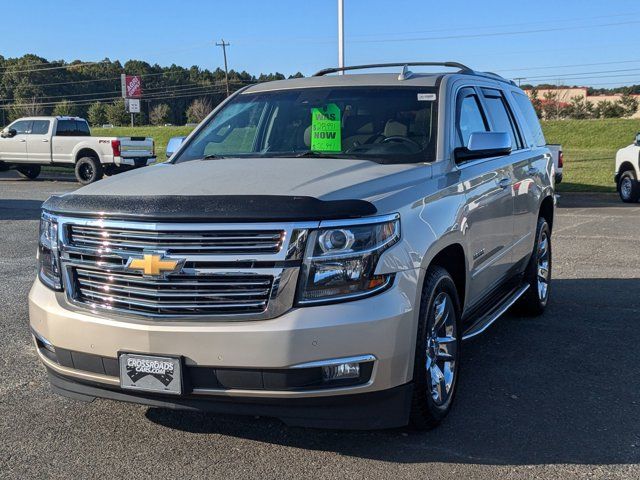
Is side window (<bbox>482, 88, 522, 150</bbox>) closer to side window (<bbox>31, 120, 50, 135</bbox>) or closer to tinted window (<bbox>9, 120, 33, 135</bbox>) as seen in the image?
side window (<bbox>31, 120, 50, 135</bbox>)

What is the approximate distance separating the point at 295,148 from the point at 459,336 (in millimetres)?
1633

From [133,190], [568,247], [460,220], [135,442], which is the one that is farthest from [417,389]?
[568,247]

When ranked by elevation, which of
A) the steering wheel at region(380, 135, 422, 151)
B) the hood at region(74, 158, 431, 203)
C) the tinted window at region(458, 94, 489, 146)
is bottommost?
the hood at region(74, 158, 431, 203)

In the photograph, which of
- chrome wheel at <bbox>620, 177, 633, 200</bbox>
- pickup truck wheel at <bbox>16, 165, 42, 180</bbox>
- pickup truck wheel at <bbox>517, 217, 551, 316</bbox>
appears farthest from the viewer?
pickup truck wheel at <bbox>16, 165, 42, 180</bbox>

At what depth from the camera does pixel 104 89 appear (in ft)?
407

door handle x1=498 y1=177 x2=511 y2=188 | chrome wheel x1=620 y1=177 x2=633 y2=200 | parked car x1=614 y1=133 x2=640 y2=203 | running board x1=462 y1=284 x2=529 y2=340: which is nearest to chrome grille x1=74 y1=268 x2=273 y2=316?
running board x1=462 y1=284 x2=529 y2=340

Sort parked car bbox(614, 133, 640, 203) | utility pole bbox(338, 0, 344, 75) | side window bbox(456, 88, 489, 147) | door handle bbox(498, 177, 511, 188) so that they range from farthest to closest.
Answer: utility pole bbox(338, 0, 344, 75) < parked car bbox(614, 133, 640, 203) < door handle bbox(498, 177, 511, 188) < side window bbox(456, 88, 489, 147)

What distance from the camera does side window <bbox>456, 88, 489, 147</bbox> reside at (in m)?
4.76

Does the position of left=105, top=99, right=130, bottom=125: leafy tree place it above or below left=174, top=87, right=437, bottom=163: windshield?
below

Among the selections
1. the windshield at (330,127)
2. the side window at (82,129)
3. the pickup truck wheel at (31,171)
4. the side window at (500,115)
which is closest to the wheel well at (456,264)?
the windshield at (330,127)

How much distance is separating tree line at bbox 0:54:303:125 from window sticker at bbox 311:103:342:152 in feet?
310

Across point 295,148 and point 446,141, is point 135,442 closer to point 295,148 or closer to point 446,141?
point 295,148

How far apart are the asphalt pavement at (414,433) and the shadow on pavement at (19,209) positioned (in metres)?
8.37

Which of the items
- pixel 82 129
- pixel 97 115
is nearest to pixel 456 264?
pixel 82 129
